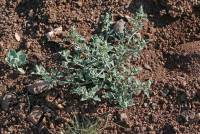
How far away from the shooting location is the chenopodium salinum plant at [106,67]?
340cm

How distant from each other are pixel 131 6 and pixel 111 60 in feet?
1.55

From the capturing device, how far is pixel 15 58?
3512 mm

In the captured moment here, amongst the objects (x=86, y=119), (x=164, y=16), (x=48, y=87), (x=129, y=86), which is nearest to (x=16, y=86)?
(x=48, y=87)

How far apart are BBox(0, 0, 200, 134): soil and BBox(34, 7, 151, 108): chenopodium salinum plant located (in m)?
0.10

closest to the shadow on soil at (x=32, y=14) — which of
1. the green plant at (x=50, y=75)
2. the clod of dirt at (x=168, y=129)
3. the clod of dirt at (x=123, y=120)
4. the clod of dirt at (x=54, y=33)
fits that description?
the clod of dirt at (x=54, y=33)

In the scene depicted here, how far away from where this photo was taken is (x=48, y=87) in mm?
3549

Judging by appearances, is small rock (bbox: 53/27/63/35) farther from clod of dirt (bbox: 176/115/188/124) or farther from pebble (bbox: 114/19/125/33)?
clod of dirt (bbox: 176/115/188/124)

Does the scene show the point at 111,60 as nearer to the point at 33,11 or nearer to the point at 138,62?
the point at 138,62

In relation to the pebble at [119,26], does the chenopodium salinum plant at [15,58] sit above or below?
below

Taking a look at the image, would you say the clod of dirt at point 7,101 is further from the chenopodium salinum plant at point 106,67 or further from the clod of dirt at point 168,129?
the clod of dirt at point 168,129

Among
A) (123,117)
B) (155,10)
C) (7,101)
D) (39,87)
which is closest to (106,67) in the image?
(123,117)

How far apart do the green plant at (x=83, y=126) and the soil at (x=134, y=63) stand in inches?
1.8

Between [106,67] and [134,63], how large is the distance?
23cm

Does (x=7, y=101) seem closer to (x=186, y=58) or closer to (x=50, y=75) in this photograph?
(x=50, y=75)
